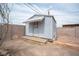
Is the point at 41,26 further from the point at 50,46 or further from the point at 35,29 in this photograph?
the point at 50,46

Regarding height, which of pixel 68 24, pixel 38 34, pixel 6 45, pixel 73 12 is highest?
pixel 73 12

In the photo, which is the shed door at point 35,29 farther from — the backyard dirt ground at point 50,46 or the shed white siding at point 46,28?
the backyard dirt ground at point 50,46

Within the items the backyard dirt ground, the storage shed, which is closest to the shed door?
the storage shed

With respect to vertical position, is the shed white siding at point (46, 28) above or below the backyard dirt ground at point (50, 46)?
above

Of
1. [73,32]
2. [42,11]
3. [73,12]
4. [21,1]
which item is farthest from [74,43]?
[21,1]

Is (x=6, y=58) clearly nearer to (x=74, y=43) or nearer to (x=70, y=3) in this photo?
(x=74, y=43)

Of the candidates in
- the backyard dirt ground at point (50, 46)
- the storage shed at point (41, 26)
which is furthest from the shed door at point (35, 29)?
the backyard dirt ground at point (50, 46)

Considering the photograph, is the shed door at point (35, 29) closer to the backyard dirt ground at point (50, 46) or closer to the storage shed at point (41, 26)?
the storage shed at point (41, 26)
